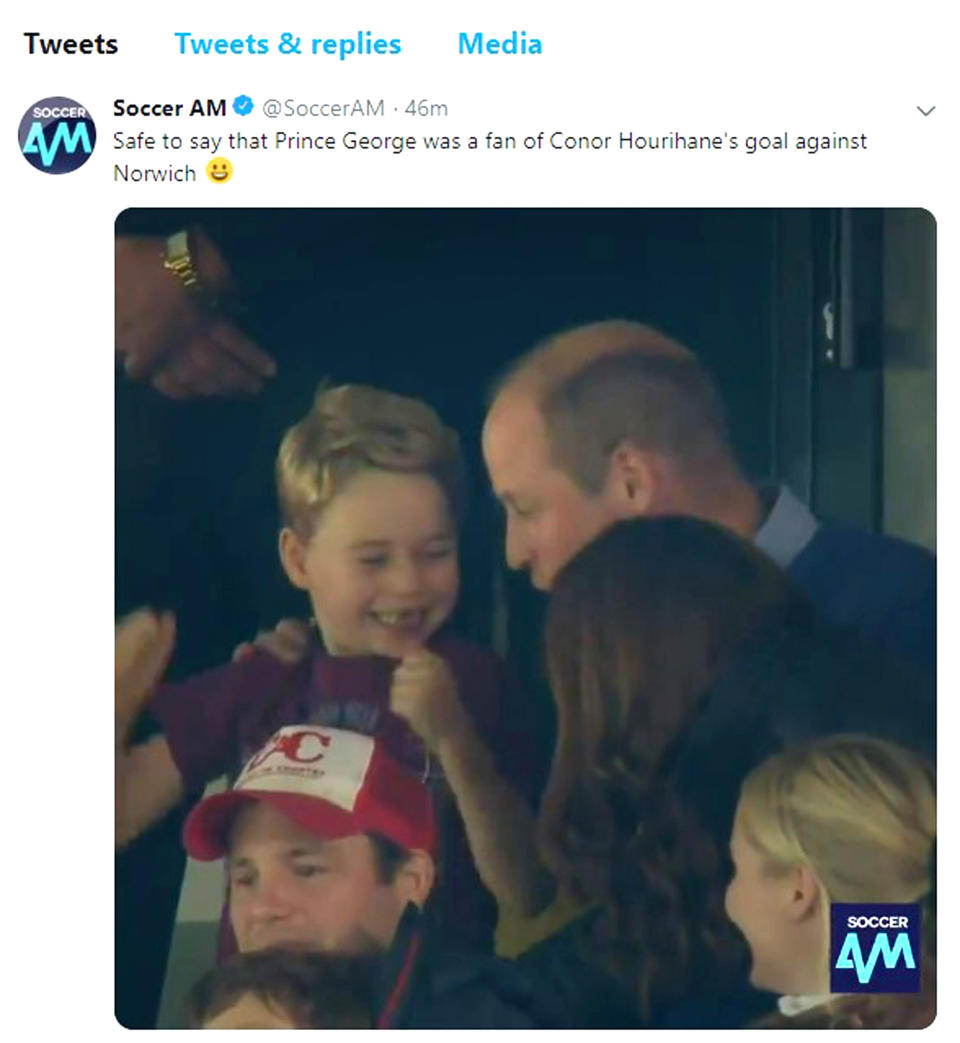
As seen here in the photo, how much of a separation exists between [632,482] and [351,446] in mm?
232

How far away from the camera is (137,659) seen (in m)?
1.84

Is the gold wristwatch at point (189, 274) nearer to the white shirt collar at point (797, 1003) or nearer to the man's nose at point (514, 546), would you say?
the man's nose at point (514, 546)

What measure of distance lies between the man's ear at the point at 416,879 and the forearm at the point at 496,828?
40mm

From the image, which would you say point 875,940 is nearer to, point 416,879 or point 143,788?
point 416,879

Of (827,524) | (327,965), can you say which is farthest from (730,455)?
(327,965)

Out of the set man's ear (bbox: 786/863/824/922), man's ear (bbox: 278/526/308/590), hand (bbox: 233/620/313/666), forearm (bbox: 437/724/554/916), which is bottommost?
man's ear (bbox: 786/863/824/922)

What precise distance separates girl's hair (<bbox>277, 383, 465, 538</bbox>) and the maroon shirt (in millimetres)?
118

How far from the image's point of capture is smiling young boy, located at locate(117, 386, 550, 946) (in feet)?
6.01

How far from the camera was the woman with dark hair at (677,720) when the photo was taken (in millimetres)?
1825

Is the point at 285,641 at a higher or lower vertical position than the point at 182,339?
lower
